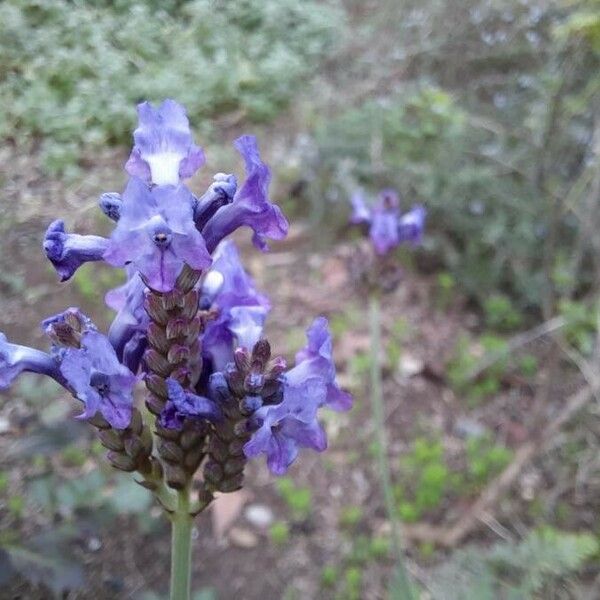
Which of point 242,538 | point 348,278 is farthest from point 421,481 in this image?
point 348,278

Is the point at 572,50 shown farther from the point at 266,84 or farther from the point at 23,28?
the point at 23,28

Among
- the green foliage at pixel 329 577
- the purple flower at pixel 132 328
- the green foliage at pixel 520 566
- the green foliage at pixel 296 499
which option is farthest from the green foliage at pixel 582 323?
the purple flower at pixel 132 328

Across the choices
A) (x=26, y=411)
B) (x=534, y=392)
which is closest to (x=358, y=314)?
(x=534, y=392)

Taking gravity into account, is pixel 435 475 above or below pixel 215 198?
below

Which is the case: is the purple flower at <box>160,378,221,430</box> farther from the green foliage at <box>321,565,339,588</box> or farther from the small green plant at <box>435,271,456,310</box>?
the small green plant at <box>435,271,456,310</box>

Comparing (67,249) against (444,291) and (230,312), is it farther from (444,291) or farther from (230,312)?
(444,291)
